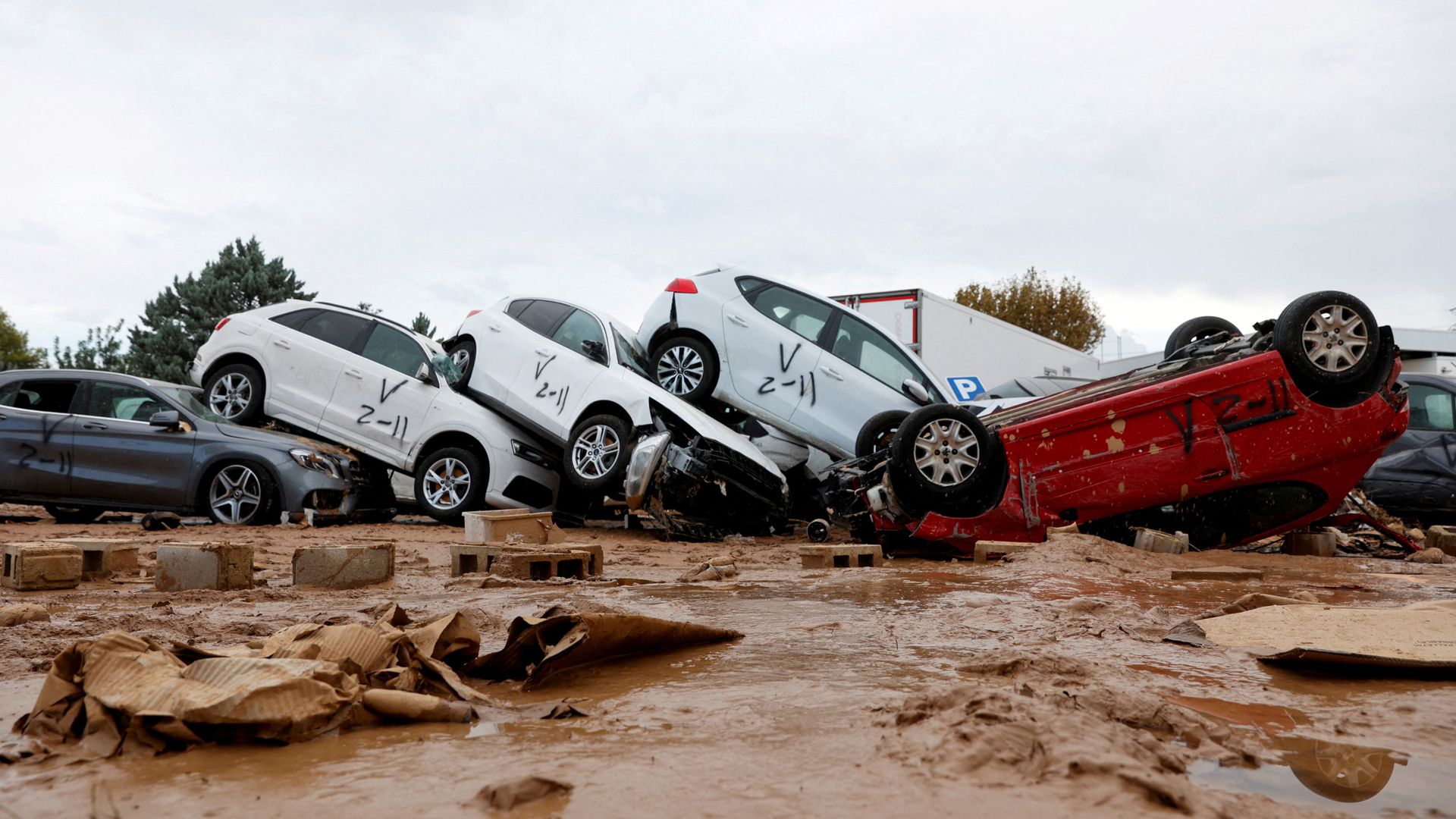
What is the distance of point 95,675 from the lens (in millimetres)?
2354

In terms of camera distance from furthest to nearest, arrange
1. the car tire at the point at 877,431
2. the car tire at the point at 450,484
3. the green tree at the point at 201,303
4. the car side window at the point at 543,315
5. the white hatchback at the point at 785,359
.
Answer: the green tree at the point at 201,303, the car side window at the point at 543,315, the white hatchback at the point at 785,359, the car tire at the point at 450,484, the car tire at the point at 877,431

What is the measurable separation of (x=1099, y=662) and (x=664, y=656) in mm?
1342

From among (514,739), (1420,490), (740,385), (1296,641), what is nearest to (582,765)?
(514,739)

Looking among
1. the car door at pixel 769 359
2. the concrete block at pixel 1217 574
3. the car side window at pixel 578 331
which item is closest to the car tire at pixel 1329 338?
the concrete block at pixel 1217 574

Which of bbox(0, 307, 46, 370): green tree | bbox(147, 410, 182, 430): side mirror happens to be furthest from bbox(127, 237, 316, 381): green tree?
bbox(147, 410, 182, 430): side mirror

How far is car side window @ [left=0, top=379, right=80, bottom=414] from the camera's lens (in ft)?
29.6

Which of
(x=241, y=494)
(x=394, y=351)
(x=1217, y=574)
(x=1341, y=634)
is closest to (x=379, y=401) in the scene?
(x=394, y=351)

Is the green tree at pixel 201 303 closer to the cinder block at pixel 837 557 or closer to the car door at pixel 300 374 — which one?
the car door at pixel 300 374

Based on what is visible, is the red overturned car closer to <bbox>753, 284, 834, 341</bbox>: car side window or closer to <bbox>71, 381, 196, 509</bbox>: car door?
<bbox>753, 284, 834, 341</bbox>: car side window

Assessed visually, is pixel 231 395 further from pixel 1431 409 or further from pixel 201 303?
pixel 201 303

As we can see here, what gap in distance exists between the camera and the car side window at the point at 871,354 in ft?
32.1

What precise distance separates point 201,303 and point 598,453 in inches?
1006

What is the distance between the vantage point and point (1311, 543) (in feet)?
25.3

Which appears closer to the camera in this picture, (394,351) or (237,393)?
(237,393)
